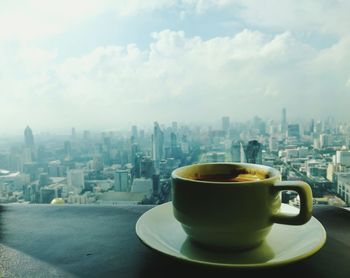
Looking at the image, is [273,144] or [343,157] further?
[273,144]

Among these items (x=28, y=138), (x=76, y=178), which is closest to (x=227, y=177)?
(x=76, y=178)

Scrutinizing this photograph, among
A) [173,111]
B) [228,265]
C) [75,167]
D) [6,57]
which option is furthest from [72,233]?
[6,57]

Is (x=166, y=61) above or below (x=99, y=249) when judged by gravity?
above

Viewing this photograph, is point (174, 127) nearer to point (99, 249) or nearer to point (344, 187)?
point (344, 187)

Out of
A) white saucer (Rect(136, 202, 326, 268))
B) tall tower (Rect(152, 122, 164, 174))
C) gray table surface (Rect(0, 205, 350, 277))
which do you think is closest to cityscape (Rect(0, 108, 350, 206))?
tall tower (Rect(152, 122, 164, 174))

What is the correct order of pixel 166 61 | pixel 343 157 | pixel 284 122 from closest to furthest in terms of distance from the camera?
pixel 343 157 < pixel 284 122 < pixel 166 61

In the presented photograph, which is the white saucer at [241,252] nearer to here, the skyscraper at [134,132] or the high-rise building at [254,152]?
the high-rise building at [254,152]

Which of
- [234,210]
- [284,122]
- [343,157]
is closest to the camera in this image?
[234,210]

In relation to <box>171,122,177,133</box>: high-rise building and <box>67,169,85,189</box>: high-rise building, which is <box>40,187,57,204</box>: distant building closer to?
<box>67,169,85,189</box>: high-rise building
